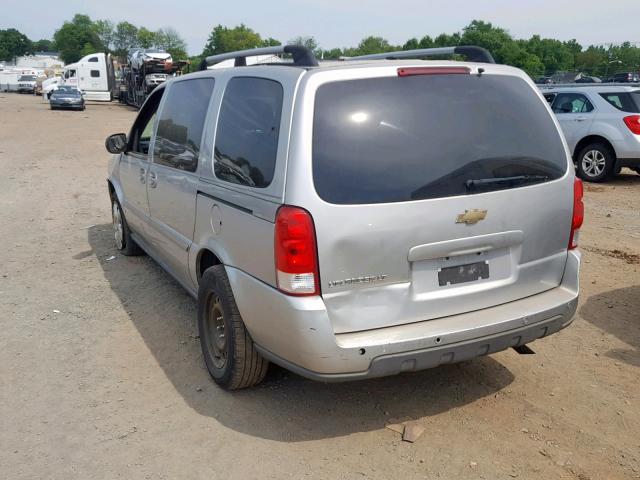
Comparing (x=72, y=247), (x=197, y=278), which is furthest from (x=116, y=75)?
(x=197, y=278)

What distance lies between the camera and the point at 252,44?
114m

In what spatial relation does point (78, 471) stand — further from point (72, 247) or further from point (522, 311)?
point (72, 247)

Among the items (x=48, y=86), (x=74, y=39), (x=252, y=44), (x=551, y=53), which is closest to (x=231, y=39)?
(x=252, y=44)

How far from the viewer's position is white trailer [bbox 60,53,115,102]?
4394 centimetres

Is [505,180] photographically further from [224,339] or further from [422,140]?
[224,339]

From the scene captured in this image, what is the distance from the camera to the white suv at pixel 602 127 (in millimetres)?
11359

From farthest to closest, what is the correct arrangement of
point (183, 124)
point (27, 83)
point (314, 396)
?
point (27, 83), point (183, 124), point (314, 396)

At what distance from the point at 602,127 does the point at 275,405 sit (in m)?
10.3

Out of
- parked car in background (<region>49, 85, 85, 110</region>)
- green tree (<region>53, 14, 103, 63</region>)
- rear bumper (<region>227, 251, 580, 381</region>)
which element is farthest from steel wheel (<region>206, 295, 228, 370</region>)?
green tree (<region>53, 14, 103, 63</region>)

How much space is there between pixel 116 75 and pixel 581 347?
47514 mm

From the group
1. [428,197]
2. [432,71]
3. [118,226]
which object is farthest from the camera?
[118,226]

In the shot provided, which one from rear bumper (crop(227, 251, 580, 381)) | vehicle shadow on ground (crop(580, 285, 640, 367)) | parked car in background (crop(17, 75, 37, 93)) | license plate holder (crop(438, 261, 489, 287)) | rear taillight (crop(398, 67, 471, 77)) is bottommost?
parked car in background (crop(17, 75, 37, 93))

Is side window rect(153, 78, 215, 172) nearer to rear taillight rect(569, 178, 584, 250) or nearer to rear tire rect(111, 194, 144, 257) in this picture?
rear tire rect(111, 194, 144, 257)

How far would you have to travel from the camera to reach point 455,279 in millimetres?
3266
